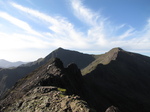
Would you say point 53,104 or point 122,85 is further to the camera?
point 122,85

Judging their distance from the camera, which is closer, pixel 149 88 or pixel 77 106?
pixel 77 106

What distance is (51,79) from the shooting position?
29.7 m

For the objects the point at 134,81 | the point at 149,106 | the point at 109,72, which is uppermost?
the point at 109,72

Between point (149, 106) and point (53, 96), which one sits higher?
point (53, 96)

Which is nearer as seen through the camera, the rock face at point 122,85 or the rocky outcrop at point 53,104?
the rocky outcrop at point 53,104

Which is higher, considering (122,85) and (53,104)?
(53,104)

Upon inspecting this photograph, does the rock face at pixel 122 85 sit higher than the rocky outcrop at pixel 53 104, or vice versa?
the rocky outcrop at pixel 53 104

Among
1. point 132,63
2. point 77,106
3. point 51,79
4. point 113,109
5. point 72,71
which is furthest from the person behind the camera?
point 132,63

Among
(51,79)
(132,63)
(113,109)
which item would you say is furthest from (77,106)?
(132,63)

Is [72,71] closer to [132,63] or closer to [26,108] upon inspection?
[26,108]

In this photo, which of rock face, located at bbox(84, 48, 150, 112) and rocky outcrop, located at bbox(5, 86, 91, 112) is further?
rock face, located at bbox(84, 48, 150, 112)

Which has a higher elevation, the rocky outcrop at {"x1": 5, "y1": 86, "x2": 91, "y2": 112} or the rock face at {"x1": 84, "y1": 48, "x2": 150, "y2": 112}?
the rocky outcrop at {"x1": 5, "y1": 86, "x2": 91, "y2": 112}

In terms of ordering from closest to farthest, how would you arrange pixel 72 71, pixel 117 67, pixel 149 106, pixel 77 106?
pixel 77 106 < pixel 72 71 < pixel 149 106 < pixel 117 67

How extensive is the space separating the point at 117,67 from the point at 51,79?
402 feet
